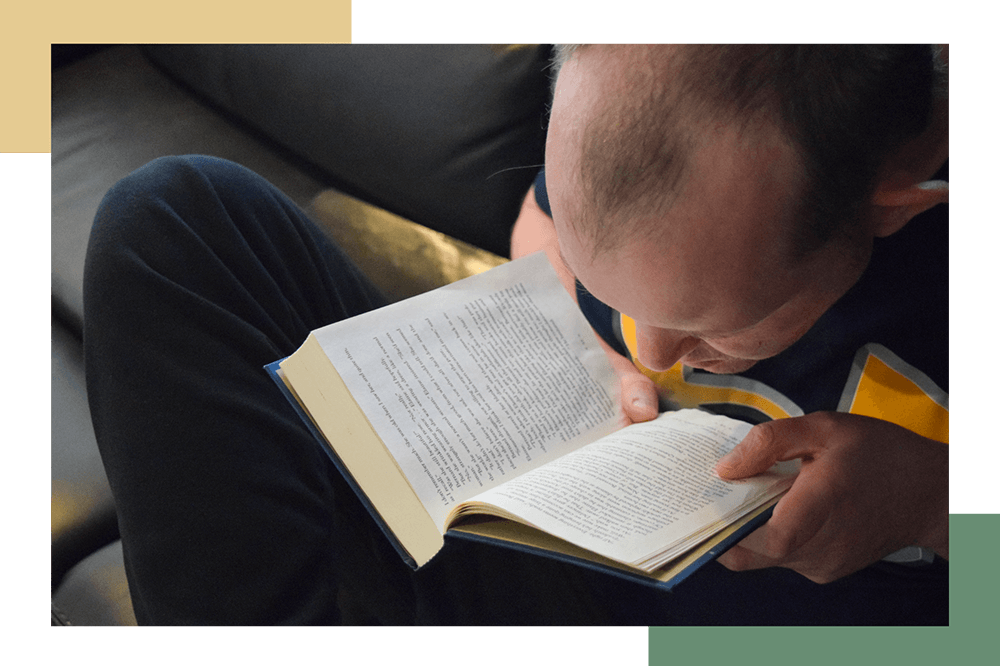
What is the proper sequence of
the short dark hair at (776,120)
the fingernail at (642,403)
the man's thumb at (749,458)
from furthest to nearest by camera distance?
the fingernail at (642,403) → the man's thumb at (749,458) → the short dark hair at (776,120)

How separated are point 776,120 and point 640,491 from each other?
312mm

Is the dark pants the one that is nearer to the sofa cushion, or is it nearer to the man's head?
the sofa cushion

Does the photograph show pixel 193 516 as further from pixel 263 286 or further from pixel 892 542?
pixel 892 542

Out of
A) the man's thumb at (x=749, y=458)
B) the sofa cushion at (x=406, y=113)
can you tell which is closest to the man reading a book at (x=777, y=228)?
the man's thumb at (x=749, y=458)

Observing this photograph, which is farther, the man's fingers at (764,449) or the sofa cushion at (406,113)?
the sofa cushion at (406,113)

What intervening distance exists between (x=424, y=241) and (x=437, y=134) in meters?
0.13

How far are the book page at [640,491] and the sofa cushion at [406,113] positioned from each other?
31cm

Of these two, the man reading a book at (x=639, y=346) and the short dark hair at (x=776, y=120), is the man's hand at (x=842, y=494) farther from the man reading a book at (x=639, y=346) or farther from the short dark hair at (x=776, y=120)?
the short dark hair at (x=776, y=120)

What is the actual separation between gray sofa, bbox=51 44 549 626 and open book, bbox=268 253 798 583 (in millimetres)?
93

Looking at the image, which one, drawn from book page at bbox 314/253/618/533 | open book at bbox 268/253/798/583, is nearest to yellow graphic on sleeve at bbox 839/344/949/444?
open book at bbox 268/253/798/583

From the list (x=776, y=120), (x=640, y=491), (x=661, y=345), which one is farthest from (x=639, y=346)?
(x=776, y=120)

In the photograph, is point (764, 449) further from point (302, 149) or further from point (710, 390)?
point (302, 149)

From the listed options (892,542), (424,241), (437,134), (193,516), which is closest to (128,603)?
(193,516)

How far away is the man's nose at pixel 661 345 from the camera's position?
0.66 metres
